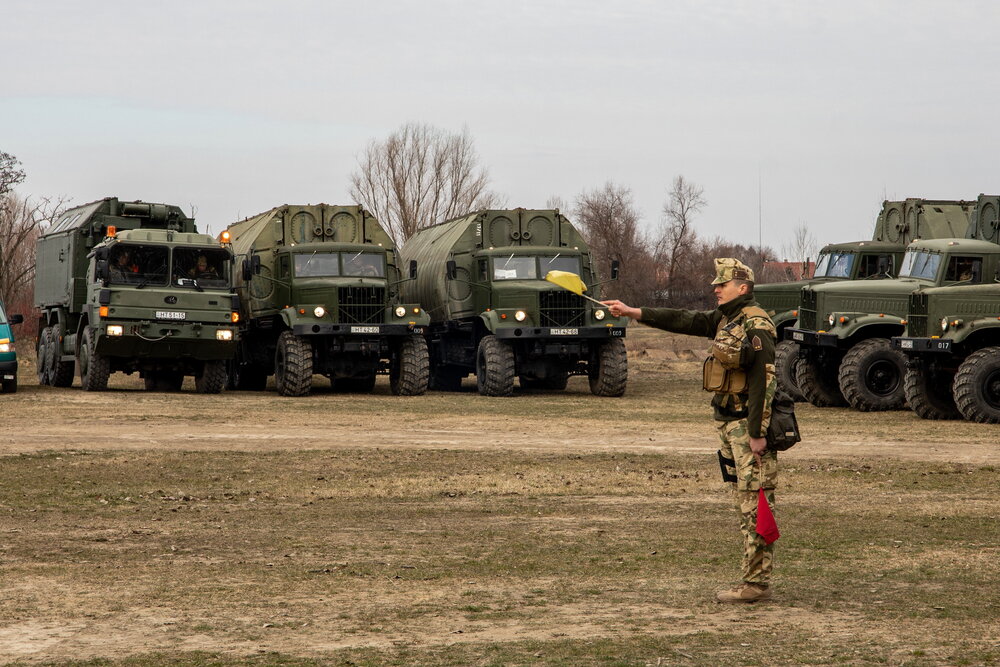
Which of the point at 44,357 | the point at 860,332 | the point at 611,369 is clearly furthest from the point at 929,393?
the point at 44,357

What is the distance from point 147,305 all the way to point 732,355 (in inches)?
717

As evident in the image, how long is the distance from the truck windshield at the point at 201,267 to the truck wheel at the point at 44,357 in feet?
16.1

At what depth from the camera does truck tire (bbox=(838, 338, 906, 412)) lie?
898 inches

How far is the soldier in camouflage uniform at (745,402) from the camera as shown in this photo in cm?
790

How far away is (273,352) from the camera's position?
93.3 feet

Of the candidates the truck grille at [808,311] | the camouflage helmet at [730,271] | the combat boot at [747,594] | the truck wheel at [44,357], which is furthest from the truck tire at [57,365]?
the combat boot at [747,594]

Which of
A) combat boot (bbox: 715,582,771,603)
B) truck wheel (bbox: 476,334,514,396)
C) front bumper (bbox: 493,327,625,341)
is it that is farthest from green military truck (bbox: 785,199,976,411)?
combat boot (bbox: 715,582,771,603)

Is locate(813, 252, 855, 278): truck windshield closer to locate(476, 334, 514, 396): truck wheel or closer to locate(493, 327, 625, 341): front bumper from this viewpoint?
locate(493, 327, 625, 341): front bumper

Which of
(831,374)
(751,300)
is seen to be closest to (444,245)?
(831,374)

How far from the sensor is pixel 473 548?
9.77 meters

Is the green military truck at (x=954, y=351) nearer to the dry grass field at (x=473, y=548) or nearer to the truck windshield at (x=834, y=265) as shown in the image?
the dry grass field at (x=473, y=548)

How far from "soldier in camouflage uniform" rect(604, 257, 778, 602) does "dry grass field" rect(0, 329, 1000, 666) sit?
0.94ft

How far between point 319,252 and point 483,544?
17829mm

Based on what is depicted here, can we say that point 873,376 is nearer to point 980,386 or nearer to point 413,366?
point 980,386
